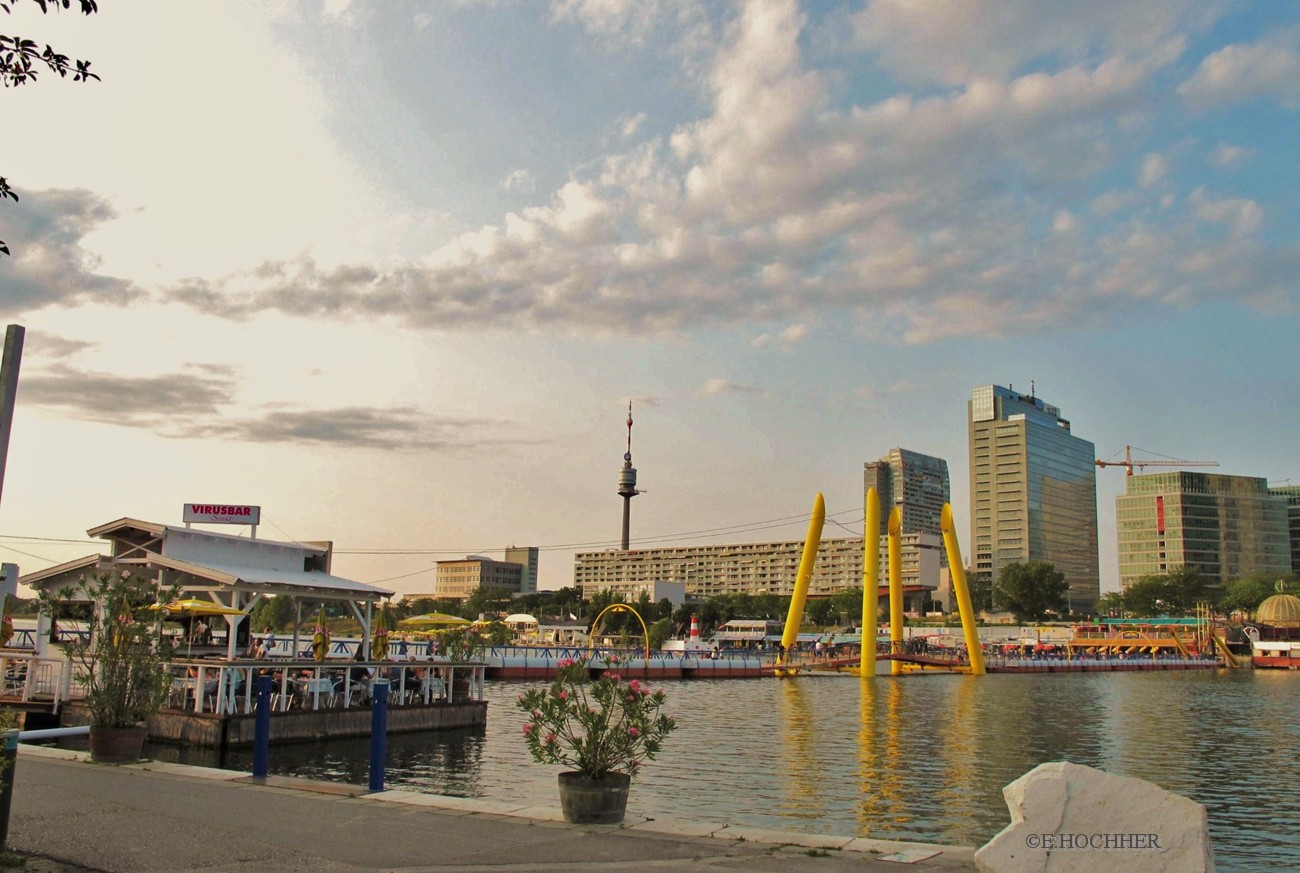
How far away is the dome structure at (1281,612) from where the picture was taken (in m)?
164

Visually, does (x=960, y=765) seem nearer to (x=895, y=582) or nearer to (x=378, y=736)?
(x=378, y=736)

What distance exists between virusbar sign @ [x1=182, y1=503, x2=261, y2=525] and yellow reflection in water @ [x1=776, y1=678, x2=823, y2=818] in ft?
68.1

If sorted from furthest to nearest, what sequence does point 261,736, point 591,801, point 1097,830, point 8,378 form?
point 261,736
point 8,378
point 591,801
point 1097,830

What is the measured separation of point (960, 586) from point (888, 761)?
206 ft

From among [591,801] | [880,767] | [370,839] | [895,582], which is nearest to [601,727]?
[591,801]

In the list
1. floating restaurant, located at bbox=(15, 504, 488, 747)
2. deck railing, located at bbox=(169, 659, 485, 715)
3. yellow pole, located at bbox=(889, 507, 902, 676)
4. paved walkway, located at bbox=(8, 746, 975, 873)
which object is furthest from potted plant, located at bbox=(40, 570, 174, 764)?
yellow pole, located at bbox=(889, 507, 902, 676)

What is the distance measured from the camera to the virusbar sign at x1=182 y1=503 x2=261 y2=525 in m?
38.2

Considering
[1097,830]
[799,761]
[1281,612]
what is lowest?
[799,761]

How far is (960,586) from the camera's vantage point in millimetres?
90938

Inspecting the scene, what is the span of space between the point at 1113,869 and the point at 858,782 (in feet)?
59.7

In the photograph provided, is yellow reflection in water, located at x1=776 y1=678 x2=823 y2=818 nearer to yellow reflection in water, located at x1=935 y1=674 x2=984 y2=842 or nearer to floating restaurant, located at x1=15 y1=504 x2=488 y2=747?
yellow reflection in water, located at x1=935 y1=674 x2=984 y2=842

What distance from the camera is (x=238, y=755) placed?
27.7 metres

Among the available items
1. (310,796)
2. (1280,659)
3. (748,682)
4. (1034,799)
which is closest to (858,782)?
(310,796)

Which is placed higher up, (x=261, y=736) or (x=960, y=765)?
(x=261, y=736)
